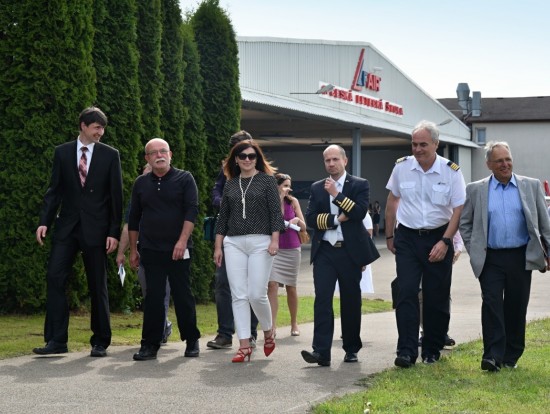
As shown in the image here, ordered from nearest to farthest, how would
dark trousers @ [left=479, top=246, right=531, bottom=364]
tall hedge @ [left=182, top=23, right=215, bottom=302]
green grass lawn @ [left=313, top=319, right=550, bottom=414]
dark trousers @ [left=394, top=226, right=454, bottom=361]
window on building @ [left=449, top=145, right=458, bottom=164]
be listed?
1. green grass lawn @ [left=313, top=319, right=550, bottom=414]
2. dark trousers @ [left=479, top=246, right=531, bottom=364]
3. dark trousers @ [left=394, top=226, right=454, bottom=361]
4. tall hedge @ [left=182, top=23, right=215, bottom=302]
5. window on building @ [left=449, top=145, right=458, bottom=164]

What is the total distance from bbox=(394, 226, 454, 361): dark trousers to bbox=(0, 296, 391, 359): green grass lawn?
271 cm

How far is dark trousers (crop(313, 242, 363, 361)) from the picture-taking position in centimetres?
900

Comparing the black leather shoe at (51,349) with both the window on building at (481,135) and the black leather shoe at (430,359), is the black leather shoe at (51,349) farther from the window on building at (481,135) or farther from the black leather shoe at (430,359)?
the window on building at (481,135)

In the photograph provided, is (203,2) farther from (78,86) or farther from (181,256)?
(181,256)

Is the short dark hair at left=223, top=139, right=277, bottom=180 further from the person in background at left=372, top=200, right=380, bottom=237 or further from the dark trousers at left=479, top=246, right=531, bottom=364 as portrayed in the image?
the person in background at left=372, top=200, right=380, bottom=237

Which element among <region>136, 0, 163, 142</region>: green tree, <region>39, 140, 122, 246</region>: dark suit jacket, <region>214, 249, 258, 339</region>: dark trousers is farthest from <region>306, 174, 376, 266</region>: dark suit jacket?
<region>136, 0, 163, 142</region>: green tree

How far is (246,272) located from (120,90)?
15.1ft

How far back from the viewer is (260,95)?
3117cm

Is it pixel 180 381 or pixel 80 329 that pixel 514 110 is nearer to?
pixel 80 329

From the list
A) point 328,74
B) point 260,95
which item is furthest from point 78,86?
point 328,74

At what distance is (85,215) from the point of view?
9.27 m

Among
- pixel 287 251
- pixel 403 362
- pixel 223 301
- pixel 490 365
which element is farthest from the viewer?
pixel 287 251

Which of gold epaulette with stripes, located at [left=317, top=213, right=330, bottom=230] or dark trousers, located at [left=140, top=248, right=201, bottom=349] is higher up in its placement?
gold epaulette with stripes, located at [left=317, top=213, right=330, bottom=230]

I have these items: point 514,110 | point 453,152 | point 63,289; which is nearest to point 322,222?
point 63,289
